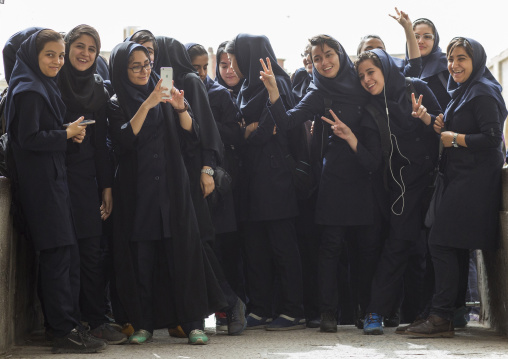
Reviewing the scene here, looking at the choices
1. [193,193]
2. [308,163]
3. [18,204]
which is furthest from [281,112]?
Result: [18,204]

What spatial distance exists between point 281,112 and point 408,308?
1.86 m

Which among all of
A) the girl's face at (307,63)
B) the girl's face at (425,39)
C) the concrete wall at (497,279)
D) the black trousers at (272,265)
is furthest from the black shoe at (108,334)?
the girl's face at (425,39)

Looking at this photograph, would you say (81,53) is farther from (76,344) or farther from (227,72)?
(76,344)

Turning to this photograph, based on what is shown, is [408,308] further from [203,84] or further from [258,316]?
[203,84]

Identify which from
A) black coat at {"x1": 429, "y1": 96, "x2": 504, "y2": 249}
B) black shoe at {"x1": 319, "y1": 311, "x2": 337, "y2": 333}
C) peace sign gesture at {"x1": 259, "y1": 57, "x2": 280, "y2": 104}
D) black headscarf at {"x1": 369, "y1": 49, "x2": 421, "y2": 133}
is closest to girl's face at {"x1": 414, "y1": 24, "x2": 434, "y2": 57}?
black headscarf at {"x1": 369, "y1": 49, "x2": 421, "y2": 133}

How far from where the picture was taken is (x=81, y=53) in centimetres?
461

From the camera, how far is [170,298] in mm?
4766

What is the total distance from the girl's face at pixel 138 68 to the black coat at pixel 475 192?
214cm

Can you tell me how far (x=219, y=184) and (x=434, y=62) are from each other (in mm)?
2024

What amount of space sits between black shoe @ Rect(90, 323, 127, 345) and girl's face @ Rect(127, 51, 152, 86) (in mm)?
1644

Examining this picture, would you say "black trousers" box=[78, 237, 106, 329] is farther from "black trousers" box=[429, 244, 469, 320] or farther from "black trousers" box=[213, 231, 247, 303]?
"black trousers" box=[429, 244, 469, 320]

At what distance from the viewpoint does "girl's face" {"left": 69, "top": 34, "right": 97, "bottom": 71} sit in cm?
461

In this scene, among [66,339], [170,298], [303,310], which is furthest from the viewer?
[303,310]

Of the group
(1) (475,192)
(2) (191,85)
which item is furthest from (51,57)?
(1) (475,192)
